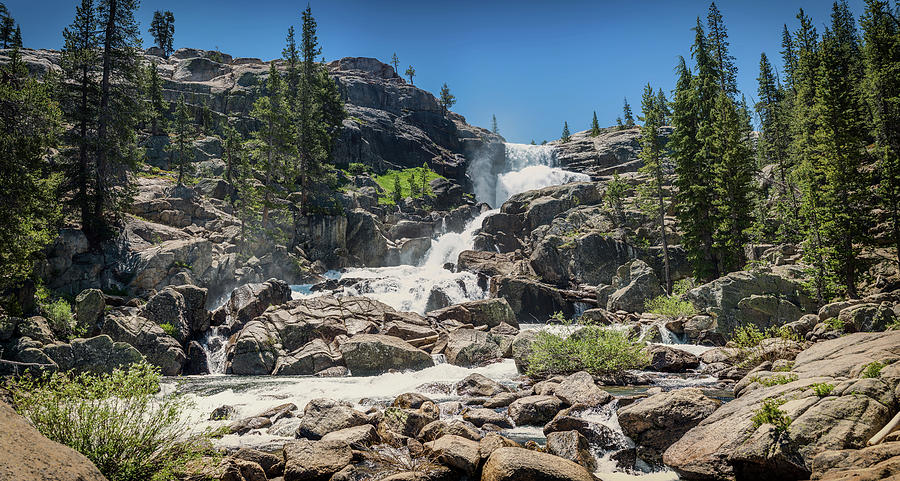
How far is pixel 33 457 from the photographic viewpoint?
430 cm

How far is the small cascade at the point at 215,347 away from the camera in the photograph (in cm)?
2585

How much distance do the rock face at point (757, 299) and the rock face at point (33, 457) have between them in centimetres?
2762

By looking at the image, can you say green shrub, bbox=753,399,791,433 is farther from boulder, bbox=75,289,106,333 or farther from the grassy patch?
the grassy patch

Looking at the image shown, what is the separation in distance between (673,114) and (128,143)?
48.3 m

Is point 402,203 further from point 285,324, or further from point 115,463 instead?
point 115,463

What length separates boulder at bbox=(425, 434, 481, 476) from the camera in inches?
328

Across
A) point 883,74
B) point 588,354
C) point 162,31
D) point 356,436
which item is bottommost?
point 588,354

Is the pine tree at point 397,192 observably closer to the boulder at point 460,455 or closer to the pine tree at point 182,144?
the pine tree at point 182,144

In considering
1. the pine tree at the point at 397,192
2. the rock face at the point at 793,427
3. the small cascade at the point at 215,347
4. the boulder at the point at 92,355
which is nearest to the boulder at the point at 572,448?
the rock face at the point at 793,427

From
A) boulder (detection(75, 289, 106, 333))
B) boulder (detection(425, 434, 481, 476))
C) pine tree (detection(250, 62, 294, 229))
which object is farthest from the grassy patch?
boulder (detection(425, 434, 481, 476))

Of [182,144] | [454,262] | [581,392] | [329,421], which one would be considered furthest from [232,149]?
[581,392]

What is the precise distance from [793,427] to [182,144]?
7116cm

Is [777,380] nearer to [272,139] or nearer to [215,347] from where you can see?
[215,347]

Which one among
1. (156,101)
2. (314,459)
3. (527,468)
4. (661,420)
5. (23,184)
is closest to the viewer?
(527,468)
